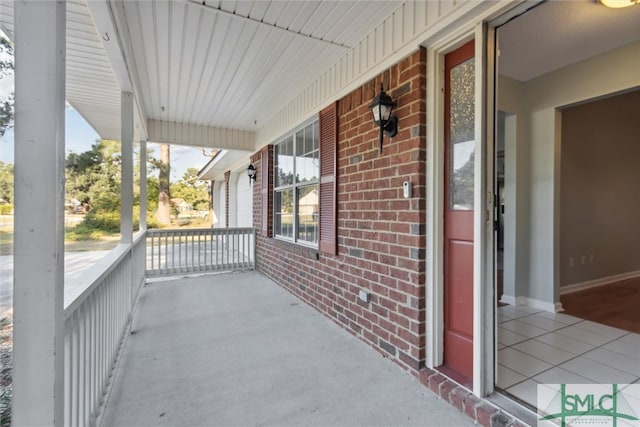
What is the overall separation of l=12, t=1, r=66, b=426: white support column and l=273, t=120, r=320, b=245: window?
111 inches

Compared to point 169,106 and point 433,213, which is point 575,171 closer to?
point 433,213

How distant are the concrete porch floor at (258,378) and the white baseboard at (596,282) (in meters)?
3.21

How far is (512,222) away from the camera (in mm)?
3805

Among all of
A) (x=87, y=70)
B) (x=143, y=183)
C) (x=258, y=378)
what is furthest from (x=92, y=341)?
(x=143, y=183)

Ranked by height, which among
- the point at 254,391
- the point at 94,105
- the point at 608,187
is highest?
the point at 94,105

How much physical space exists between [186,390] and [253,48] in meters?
2.93

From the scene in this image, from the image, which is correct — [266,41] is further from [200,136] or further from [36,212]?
[200,136]

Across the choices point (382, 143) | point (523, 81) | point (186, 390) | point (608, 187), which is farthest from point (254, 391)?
point (608, 187)

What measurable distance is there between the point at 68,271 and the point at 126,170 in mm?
1425

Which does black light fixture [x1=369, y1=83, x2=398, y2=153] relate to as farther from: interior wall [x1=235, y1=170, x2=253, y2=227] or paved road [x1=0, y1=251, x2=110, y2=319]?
interior wall [x1=235, y1=170, x2=253, y2=227]

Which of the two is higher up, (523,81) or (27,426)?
(523,81)

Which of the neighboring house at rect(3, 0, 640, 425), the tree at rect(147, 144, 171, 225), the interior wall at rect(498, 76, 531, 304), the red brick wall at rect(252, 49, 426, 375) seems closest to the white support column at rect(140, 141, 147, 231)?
the neighboring house at rect(3, 0, 640, 425)

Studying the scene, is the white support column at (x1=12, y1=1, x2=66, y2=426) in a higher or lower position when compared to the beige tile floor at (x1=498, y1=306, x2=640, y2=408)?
higher

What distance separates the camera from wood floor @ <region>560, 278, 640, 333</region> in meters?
3.16
